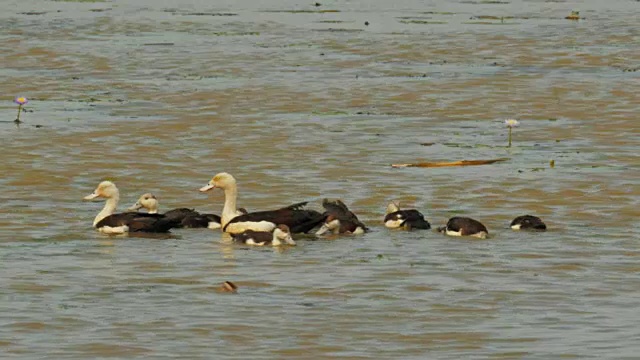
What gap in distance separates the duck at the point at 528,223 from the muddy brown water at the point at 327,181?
3.5 inches

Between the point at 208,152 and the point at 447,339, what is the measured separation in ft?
30.7

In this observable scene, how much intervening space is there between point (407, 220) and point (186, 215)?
2.01 metres

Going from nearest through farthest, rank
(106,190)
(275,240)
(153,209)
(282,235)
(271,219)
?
(282,235) < (275,240) < (271,219) < (153,209) < (106,190)

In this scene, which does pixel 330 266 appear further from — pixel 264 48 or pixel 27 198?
pixel 264 48

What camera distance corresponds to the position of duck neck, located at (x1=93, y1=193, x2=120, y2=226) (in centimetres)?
1653

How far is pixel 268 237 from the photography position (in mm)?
15695

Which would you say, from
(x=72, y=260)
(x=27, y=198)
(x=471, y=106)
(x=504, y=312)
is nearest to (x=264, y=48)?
(x=471, y=106)

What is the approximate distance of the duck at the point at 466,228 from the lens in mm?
15586

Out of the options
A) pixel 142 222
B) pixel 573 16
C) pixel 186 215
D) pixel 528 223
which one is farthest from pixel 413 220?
pixel 573 16

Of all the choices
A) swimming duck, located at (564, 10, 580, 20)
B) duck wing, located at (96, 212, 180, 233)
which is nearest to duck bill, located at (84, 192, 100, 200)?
duck wing, located at (96, 212, 180, 233)

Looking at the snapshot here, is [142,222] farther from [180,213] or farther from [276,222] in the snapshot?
[276,222]

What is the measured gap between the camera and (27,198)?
17.8 m

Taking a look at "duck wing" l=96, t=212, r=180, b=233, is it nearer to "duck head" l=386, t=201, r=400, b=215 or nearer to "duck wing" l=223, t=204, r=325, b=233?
"duck wing" l=223, t=204, r=325, b=233

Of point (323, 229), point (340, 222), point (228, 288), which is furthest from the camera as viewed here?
point (323, 229)
